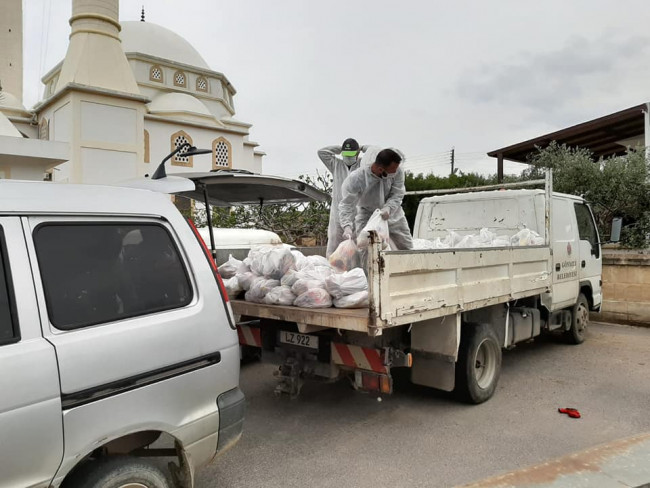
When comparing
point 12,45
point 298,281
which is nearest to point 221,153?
point 12,45

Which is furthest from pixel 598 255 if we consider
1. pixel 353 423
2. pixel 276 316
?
pixel 276 316

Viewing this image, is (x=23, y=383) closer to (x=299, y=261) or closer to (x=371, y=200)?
(x=299, y=261)

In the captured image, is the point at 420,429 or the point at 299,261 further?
the point at 299,261

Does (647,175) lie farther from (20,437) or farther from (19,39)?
(19,39)

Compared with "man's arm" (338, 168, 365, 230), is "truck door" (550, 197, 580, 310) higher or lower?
lower

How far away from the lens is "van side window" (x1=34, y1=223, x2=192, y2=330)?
2074 millimetres

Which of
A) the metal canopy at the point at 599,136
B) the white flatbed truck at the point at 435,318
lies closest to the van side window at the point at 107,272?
the white flatbed truck at the point at 435,318

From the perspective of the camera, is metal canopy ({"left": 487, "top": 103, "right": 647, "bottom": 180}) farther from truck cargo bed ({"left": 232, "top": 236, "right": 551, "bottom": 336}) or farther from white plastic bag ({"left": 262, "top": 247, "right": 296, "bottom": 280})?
white plastic bag ({"left": 262, "top": 247, "right": 296, "bottom": 280})

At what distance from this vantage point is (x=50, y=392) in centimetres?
192

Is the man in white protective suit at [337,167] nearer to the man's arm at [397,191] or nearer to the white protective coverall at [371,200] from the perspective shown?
the white protective coverall at [371,200]

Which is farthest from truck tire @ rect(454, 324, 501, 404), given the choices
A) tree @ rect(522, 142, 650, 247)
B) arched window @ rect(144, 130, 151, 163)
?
arched window @ rect(144, 130, 151, 163)

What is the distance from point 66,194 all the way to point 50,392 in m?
0.83

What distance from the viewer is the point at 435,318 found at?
4285mm

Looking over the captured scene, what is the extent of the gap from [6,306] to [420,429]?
3394 millimetres
